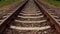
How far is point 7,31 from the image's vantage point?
18.2 ft

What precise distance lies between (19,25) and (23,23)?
29 cm

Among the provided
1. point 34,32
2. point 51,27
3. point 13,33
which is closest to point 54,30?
point 51,27

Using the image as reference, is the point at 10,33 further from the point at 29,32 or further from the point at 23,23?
the point at 23,23

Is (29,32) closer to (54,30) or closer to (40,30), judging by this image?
(40,30)

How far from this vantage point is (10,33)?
5371mm

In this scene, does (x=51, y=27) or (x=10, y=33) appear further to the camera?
(x=51, y=27)

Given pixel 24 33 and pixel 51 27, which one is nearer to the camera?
pixel 24 33

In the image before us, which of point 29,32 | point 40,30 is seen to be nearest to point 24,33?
point 29,32

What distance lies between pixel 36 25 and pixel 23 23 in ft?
1.77

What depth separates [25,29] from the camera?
568cm

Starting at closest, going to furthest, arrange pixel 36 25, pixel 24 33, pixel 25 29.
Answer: pixel 24 33 < pixel 25 29 < pixel 36 25

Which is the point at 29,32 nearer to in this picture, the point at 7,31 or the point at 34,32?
the point at 34,32

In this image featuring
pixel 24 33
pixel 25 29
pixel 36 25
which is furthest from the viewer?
pixel 36 25

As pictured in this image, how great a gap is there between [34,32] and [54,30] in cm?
67
